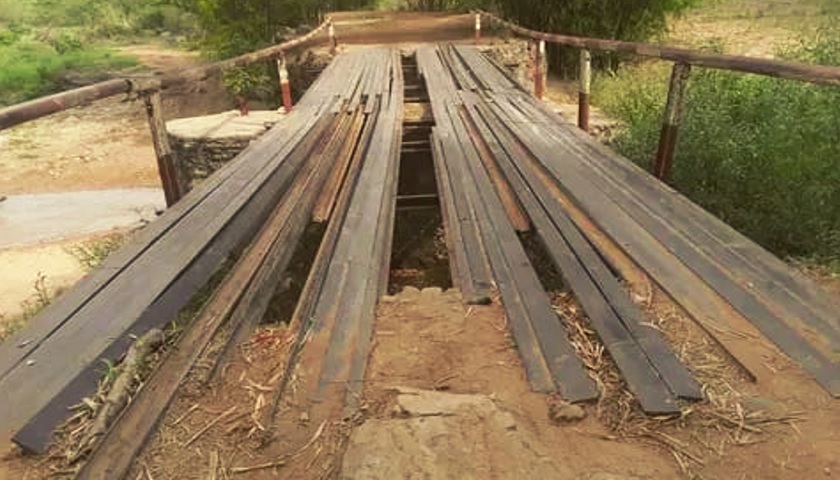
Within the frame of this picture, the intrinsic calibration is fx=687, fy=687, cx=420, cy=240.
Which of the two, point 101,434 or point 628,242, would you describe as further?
point 628,242

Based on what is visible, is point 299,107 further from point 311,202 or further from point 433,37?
point 433,37

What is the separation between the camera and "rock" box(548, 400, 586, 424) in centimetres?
210

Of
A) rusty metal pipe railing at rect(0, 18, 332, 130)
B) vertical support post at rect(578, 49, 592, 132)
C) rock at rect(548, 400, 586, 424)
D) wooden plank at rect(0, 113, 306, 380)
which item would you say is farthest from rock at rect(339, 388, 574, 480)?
vertical support post at rect(578, 49, 592, 132)

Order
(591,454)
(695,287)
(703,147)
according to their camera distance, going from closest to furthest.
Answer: (591,454) → (695,287) → (703,147)

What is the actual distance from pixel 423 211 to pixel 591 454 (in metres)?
5.01

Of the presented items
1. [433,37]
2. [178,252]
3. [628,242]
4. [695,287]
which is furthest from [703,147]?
[433,37]

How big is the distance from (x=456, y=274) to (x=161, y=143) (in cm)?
231

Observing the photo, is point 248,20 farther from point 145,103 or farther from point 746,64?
point 746,64

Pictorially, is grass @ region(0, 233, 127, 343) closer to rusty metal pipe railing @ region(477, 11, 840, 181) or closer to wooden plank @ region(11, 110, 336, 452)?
wooden plank @ region(11, 110, 336, 452)

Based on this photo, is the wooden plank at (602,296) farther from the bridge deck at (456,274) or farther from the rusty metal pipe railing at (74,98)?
the rusty metal pipe railing at (74,98)

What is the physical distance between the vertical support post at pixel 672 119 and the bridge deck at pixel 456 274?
276 mm

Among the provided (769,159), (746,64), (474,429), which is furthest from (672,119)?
(474,429)

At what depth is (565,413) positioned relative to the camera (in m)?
2.11

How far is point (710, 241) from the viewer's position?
332cm
